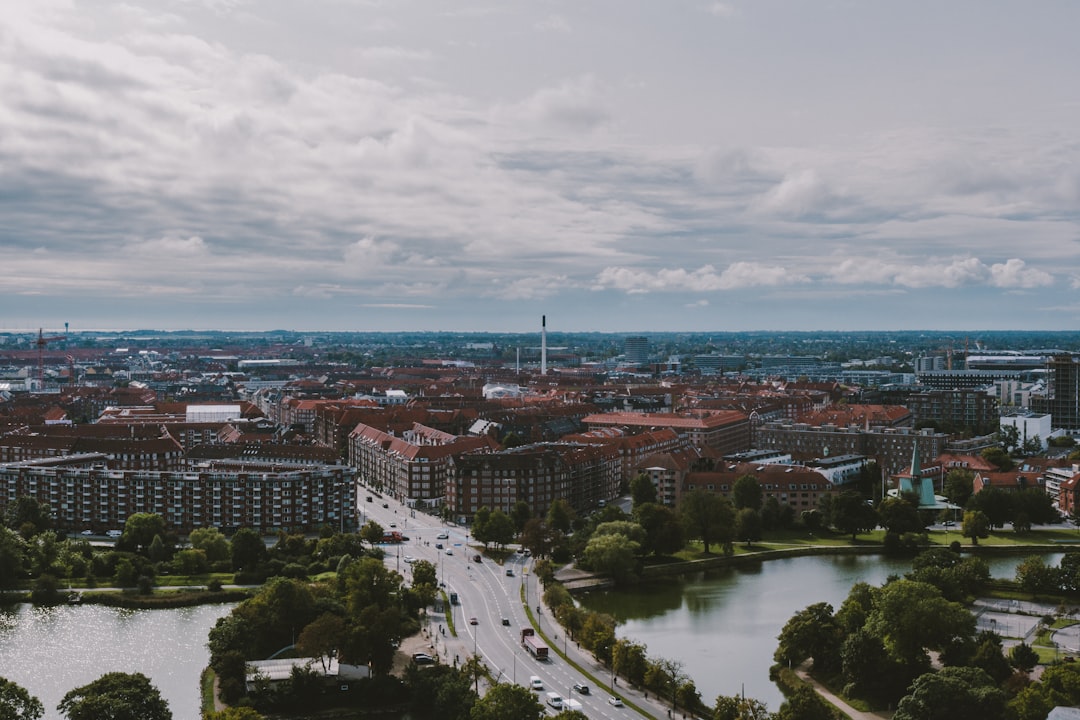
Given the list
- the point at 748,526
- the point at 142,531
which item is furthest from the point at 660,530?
the point at 142,531

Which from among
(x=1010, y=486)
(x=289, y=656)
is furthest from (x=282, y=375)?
(x=289, y=656)

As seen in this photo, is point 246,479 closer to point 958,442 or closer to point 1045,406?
point 958,442

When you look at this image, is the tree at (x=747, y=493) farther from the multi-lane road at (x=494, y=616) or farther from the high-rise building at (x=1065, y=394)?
the high-rise building at (x=1065, y=394)

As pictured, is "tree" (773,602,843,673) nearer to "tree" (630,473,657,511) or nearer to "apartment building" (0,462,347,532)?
"tree" (630,473,657,511)

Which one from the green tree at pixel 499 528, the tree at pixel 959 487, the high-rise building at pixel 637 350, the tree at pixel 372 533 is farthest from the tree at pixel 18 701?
the high-rise building at pixel 637 350

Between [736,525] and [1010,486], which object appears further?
[1010,486]

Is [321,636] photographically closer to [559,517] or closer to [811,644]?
[811,644]

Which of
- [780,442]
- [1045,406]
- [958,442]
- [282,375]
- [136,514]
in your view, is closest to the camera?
[136,514]
